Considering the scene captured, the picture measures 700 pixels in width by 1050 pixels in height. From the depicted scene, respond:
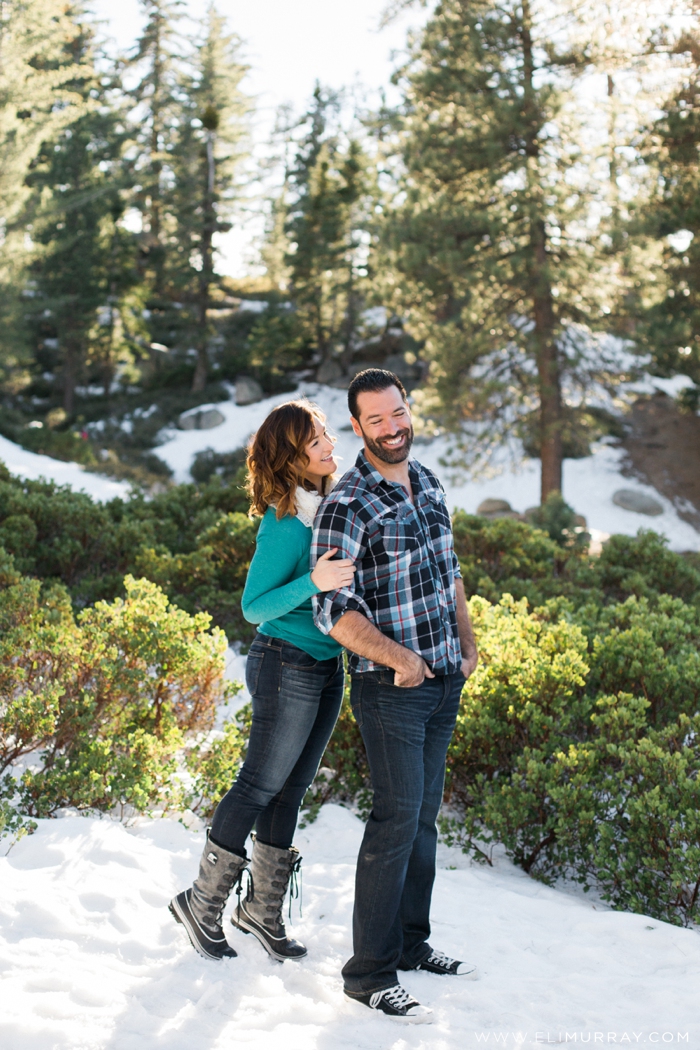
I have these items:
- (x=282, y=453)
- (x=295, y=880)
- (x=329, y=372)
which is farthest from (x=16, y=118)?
(x=295, y=880)

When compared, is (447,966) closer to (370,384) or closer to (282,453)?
(282,453)

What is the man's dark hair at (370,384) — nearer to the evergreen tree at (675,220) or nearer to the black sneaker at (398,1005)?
the black sneaker at (398,1005)

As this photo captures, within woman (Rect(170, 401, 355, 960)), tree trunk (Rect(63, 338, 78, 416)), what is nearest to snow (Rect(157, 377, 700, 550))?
tree trunk (Rect(63, 338, 78, 416))

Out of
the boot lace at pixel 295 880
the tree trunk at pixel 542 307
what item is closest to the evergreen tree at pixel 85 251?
the tree trunk at pixel 542 307

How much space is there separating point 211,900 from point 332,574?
1211 mm

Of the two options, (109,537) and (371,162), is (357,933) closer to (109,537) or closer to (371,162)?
(109,537)

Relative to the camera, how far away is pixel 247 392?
1103 inches

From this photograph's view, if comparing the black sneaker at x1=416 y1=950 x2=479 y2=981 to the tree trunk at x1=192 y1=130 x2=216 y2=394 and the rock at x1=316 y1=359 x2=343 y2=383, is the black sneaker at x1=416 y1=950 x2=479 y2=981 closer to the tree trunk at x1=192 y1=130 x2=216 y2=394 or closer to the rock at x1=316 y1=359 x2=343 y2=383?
the rock at x1=316 y1=359 x2=343 y2=383

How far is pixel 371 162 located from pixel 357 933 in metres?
28.0

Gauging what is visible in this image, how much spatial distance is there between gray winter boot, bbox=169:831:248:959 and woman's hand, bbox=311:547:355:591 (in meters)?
0.99

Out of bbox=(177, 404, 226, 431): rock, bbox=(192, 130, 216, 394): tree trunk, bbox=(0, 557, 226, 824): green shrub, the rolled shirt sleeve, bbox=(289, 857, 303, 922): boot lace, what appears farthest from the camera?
bbox=(192, 130, 216, 394): tree trunk

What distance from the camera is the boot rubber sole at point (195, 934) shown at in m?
2.71

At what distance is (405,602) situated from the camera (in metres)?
2.53

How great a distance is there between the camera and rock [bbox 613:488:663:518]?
62.0 ft
